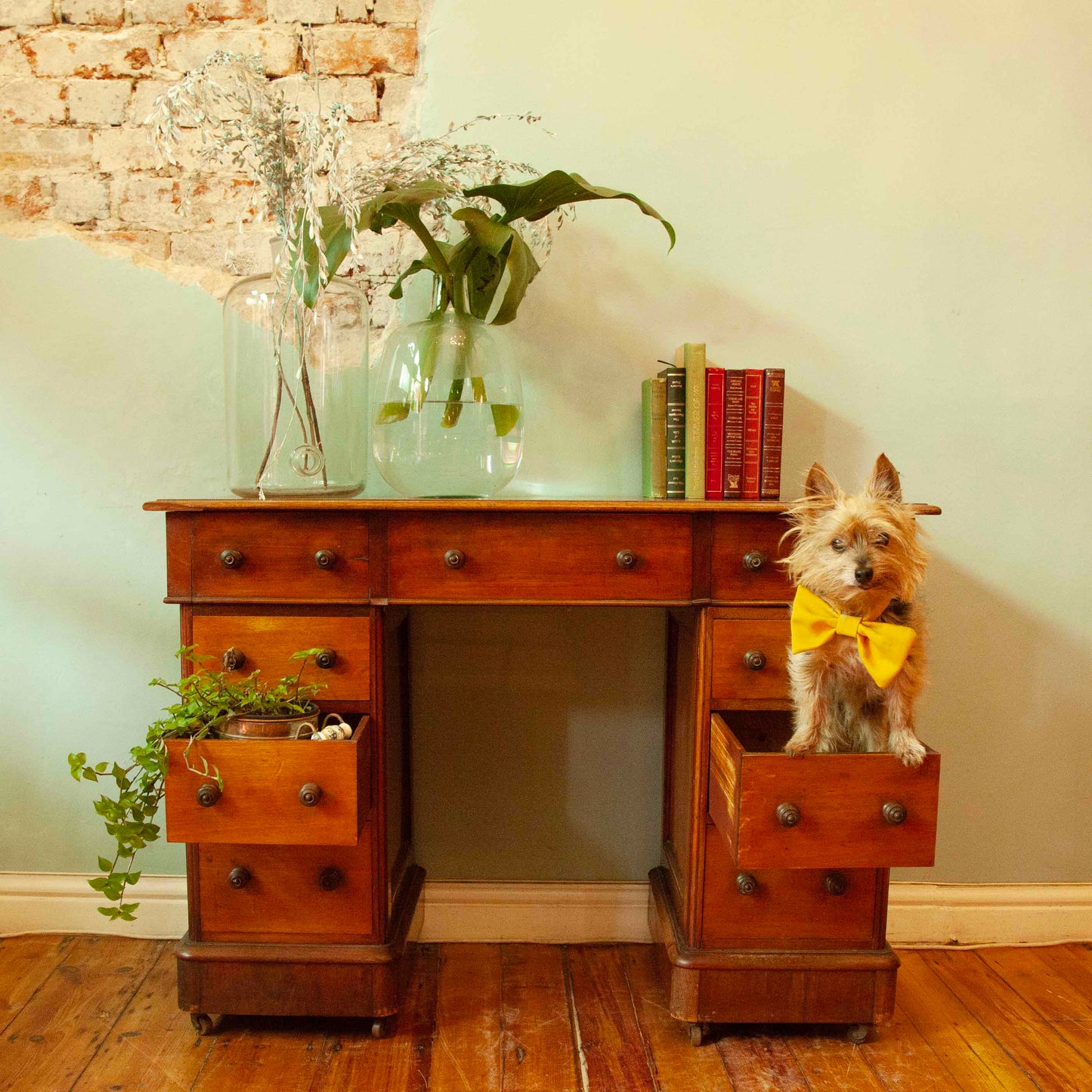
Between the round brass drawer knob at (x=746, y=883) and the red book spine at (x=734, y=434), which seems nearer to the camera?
the round brass drawer knob at (x=746, y=883)

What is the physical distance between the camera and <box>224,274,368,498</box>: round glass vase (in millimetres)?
1566

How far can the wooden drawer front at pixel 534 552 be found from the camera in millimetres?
1408

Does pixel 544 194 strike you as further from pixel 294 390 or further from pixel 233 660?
pixel 233 660

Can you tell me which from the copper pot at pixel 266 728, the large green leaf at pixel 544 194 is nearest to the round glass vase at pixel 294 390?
the large green leaf at pixel 544 194

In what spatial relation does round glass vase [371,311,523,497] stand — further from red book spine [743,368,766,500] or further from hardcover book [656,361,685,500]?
red book spine [743,368,766,500]

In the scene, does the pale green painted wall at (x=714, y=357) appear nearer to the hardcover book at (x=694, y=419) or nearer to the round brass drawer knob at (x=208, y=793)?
the hardcover book at (x=694, y=419)

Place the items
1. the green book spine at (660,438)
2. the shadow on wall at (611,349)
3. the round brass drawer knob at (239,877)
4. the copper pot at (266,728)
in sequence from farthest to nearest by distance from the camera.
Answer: the shadow on wall at (611,349), the green book spine at (660,438), the round brass drawer knob at (239,877), the copper pot at (266,728)

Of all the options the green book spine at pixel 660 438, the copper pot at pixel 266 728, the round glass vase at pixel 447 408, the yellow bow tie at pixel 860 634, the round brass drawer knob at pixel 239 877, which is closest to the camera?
the yellow bow tie at pixel 860 634

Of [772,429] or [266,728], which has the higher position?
[772,429]

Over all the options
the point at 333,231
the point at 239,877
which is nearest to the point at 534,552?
the point at 333,231

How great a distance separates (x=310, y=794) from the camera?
1271 mm

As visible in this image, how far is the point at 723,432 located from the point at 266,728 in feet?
3.26

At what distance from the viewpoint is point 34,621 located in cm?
182

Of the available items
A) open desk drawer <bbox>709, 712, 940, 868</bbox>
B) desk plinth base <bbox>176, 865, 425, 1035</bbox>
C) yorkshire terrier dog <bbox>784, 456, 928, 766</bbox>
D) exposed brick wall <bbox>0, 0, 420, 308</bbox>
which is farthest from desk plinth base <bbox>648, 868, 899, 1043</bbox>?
exposed brick wall <bbox>0, 0, 420, 308</bbox>
